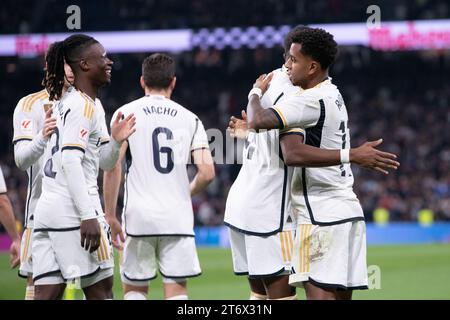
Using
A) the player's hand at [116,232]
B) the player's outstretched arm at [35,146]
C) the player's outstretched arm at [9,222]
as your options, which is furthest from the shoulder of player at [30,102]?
the player's hand at [116,232]

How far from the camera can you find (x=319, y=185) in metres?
4.87

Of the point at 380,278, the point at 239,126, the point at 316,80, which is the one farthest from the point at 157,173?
the point at 380,278

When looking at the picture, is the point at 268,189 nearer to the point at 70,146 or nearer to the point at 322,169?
the point at 322,169

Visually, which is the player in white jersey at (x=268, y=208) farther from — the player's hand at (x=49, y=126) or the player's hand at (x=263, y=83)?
the player's hand at (x=49, y=126)

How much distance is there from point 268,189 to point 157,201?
3.05 feet

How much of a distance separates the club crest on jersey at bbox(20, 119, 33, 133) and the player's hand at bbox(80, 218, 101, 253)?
1.37 metres

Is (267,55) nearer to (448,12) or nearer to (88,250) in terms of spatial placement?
(448,12)

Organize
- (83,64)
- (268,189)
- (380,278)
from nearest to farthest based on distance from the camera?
1. (83,64)
2. (268,189)
3. (380,278)

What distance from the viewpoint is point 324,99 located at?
188 inches

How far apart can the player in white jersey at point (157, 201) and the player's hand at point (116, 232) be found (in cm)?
2

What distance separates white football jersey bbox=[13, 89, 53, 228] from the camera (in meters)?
6.02

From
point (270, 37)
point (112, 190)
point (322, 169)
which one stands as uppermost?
point (270, 37)

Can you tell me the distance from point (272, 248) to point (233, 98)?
2344 cm
